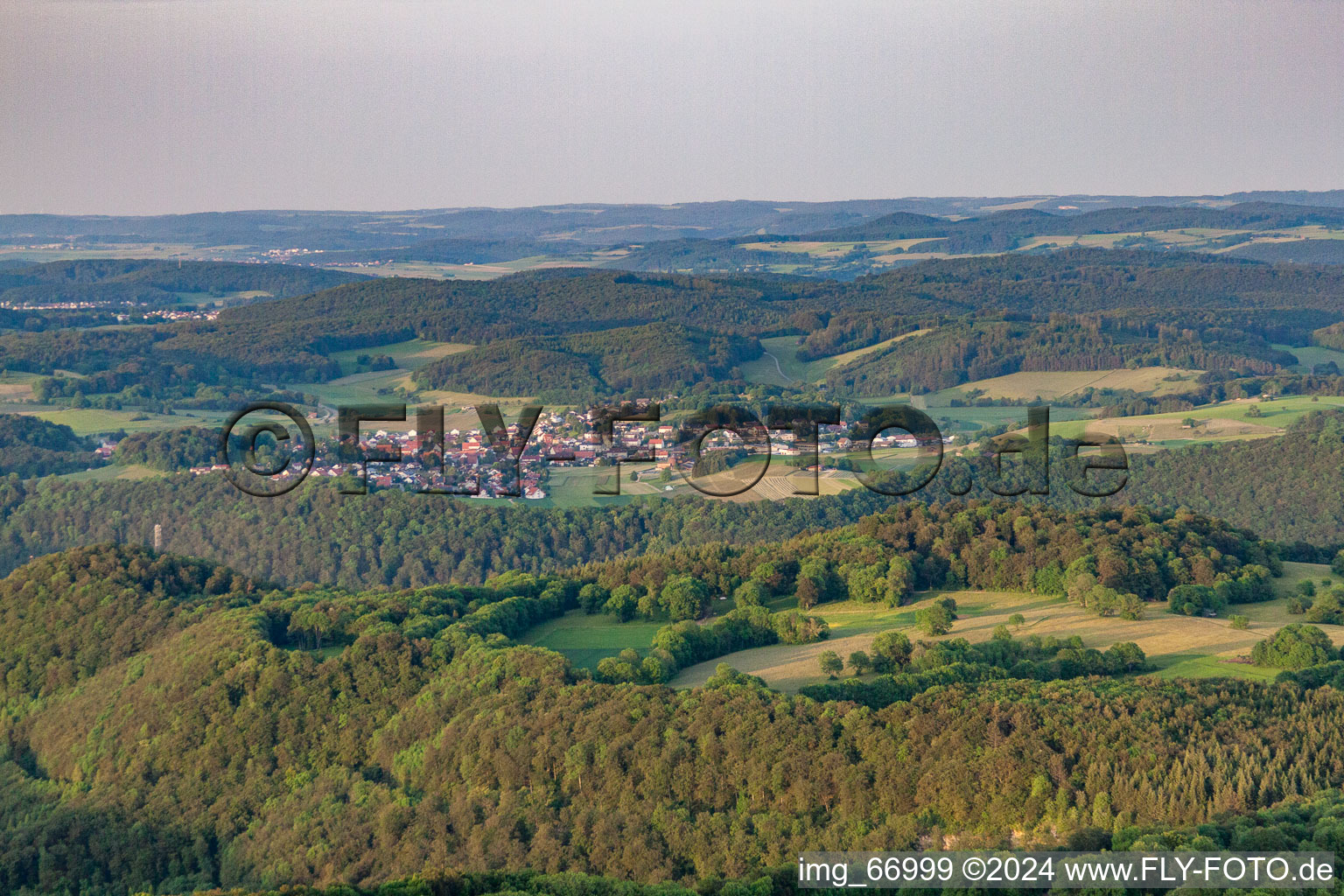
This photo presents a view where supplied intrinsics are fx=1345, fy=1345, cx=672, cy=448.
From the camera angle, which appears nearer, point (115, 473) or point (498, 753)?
point (498, 753)

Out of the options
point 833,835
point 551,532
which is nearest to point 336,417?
point 551,532

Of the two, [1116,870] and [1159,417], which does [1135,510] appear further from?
[1159,417]

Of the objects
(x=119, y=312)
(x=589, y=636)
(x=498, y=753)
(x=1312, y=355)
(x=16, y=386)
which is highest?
(x=119, y=312)

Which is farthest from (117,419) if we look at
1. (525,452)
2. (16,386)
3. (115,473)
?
(525,452)

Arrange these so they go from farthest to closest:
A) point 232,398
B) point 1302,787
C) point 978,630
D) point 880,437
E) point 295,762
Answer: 1. point 232,398
2. point 880,437
3. point 978,630
4. point 295,762
5. point 1302,787

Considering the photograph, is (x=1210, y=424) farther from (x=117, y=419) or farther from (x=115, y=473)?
(x=117, y=419)
